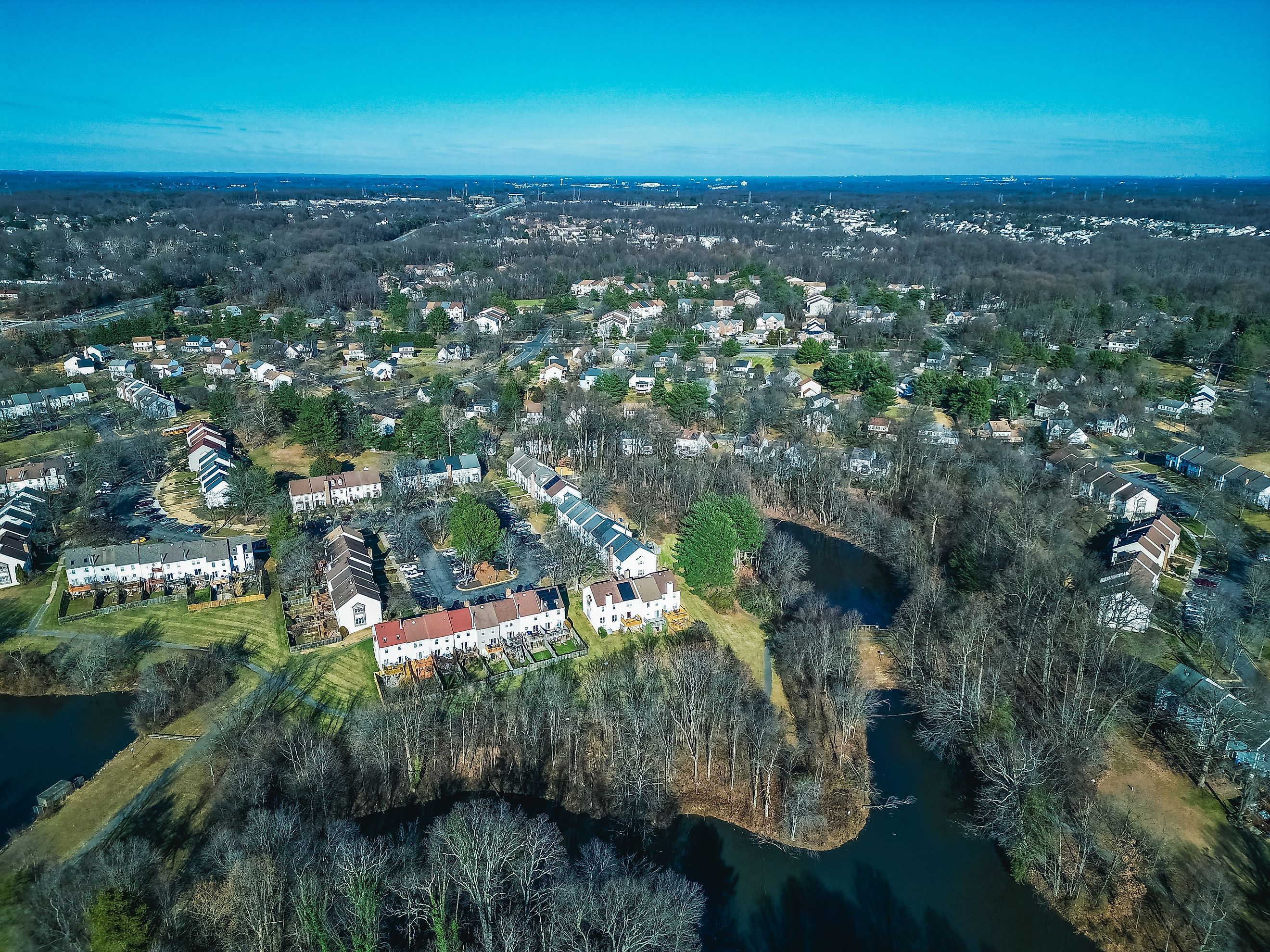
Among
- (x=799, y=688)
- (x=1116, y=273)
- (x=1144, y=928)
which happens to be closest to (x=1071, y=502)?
(x=799, y=688)

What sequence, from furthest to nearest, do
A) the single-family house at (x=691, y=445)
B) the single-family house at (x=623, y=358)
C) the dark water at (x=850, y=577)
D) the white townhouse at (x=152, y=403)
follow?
1. the single-family house at (x=623, y=358)
2. the white townhouse at (x=152, y=403)
3. the single-family house at (x=691, y=445)
4. the dark water at (x=850, y=577)

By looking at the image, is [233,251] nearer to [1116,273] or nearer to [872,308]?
[872,308]

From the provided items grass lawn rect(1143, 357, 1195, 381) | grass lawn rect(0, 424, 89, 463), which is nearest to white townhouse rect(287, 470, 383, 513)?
grass lawn rect(0, 424, 89, 463)

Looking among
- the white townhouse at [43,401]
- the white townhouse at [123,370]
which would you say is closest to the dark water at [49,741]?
the white townhouse at [43,401]

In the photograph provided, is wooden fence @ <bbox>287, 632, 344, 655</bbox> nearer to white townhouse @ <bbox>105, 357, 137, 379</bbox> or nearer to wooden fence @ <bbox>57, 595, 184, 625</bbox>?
wooden fence @ <bbox>57, 595, 184, 625</bbox>

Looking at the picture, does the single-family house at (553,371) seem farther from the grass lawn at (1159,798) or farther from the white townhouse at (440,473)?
the grass lawn at (1159,798)
